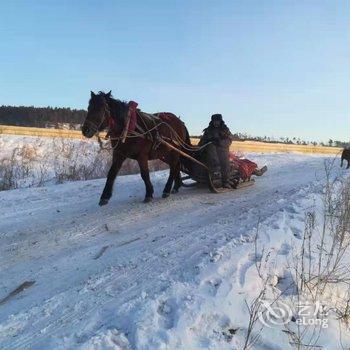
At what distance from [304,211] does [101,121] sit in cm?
349

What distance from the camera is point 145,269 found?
5.54m

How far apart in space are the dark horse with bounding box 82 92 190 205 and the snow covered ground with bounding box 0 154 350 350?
62cm

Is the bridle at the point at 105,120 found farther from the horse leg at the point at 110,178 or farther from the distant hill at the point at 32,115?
the distant hill at the point at 32,115

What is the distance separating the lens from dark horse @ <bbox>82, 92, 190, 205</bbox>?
8297 mm

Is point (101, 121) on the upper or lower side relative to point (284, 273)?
upper

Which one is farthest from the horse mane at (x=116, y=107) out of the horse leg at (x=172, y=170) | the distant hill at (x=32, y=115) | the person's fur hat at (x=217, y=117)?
the distant hill at (x=32, y=115)

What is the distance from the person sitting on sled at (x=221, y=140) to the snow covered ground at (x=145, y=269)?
0.80m

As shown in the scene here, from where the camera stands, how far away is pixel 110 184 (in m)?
9.10

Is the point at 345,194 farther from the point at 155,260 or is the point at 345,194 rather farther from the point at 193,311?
the point at 193,311

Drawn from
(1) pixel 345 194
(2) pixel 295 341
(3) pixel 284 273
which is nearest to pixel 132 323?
(2) pixel 295 341

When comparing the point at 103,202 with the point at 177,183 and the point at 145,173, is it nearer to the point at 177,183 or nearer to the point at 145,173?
the point at 145,173

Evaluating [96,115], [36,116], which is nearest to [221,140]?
[96,115]
